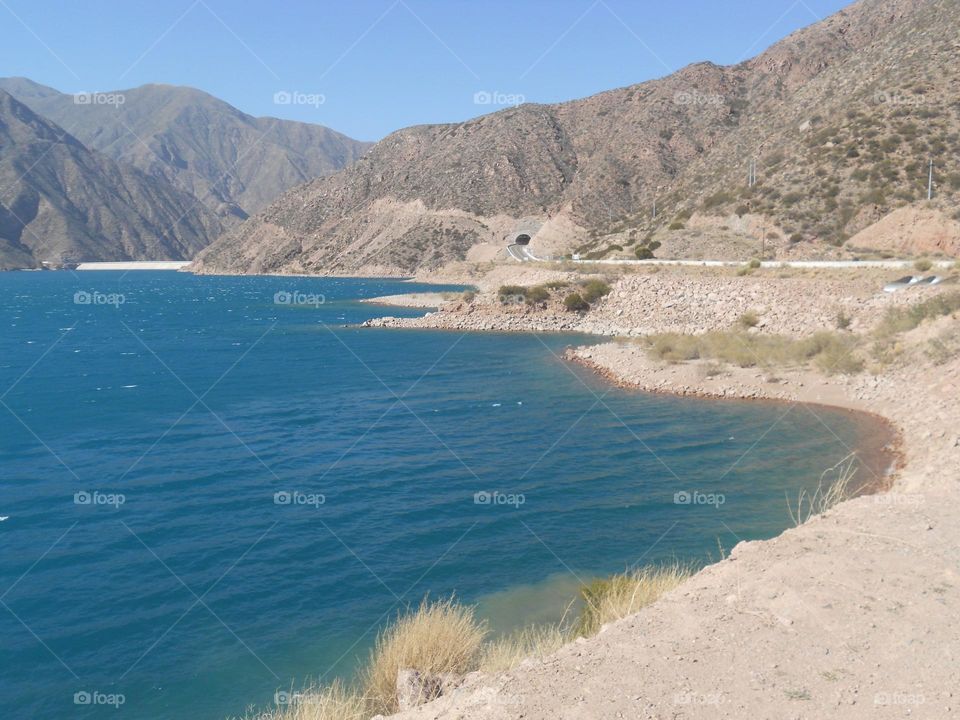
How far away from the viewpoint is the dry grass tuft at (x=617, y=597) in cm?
939

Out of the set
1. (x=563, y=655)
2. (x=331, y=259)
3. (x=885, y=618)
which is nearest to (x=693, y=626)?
(x=563, y=655)

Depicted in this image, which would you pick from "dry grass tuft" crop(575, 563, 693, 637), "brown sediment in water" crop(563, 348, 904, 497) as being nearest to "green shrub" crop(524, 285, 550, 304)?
"brown sediment in water" crop(563, 348, 904, 497)

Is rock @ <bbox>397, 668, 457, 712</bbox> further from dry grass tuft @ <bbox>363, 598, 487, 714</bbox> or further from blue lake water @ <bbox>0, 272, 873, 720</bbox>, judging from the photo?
blue lake water @ <bbox>0, 272, 873, 720</bbox>

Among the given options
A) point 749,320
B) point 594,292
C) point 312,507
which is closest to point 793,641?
point 312,507

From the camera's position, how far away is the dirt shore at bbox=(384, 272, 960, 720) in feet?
21.0

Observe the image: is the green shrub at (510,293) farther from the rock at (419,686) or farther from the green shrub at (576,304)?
the rock at (419,686)

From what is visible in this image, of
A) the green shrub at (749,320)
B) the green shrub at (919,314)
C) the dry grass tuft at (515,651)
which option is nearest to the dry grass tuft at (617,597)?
the dry grass tuft at (515,651)

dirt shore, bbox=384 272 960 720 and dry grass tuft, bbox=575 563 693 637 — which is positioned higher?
dirt shore, bbox=384 272 960 720

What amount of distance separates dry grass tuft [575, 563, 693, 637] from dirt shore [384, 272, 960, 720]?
1.97 feet

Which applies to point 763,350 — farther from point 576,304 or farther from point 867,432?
point 576,304

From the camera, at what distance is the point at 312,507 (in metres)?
16.4

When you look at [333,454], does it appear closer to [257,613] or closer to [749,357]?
[257,613]

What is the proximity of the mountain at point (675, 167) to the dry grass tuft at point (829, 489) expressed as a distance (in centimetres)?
3696

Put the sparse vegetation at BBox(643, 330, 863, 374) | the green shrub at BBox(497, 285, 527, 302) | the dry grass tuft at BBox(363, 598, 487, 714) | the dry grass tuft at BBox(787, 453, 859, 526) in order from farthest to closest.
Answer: the green shrub at BBox(497, 285, 527, 302)
the sparse vegetation at BBox(643, 330, 863, 374)
the dry grass tuft at BBox(787, 453, 859, 526)
the dry grass tuft at BBox(363, 598, 487, 714)
